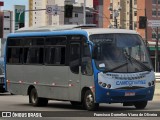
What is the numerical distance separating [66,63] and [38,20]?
171147 millimetres

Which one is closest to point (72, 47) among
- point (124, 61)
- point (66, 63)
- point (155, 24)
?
point (66, 63)

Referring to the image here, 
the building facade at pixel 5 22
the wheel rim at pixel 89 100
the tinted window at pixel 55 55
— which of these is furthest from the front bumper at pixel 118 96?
the building facade at pixel 5 22

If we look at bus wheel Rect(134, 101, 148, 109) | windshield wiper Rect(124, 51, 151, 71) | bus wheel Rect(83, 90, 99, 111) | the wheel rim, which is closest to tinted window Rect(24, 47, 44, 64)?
bus wheel Rect(83, 90, 99, 111)

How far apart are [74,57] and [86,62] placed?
31.1 inches

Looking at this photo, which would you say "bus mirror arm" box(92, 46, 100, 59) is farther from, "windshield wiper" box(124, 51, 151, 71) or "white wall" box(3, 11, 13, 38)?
"white wall" box(3, 11, 13, 38)

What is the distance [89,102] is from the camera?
18.3m

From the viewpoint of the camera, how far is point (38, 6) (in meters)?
189

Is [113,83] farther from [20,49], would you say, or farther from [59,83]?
[20,49]

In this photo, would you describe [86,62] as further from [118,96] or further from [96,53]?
[118,96]

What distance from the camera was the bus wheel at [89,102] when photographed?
1806 centimetres

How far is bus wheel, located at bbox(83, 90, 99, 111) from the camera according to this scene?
59.3ft

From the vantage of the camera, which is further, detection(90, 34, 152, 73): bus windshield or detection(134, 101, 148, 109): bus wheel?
detection(134, 101, 148, 109): bus wheel

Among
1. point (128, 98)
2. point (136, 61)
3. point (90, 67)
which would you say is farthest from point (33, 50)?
point (128, 98)

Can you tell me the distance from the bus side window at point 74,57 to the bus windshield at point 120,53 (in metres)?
0.87
